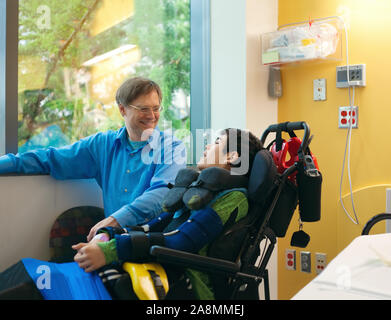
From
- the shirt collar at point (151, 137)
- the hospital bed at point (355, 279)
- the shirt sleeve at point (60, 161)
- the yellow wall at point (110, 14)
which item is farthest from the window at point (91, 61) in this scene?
the hospital bed at point (355, 279)

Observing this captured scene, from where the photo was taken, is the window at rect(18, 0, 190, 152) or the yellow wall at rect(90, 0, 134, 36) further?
the yellow wall at rect(90, 0, 134, 36)

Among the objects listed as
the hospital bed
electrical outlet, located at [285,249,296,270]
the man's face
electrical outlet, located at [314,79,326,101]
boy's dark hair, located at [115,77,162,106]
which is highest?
electrical outlet, located at [314,79,326,101]

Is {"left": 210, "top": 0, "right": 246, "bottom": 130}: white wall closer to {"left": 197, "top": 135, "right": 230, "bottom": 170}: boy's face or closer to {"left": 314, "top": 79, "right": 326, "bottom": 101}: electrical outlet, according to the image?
{"left": 314, "top": 79, "right": 326, "bottom": 101}: electrical outlet

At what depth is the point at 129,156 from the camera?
6.62 ft

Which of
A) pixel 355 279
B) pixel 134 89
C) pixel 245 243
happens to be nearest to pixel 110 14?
pixel 134 89

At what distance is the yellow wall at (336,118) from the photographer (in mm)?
2443

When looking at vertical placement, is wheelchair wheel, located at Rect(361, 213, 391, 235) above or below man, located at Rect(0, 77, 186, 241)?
below

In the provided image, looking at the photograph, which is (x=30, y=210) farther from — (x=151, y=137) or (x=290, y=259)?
(x=290, y=259)

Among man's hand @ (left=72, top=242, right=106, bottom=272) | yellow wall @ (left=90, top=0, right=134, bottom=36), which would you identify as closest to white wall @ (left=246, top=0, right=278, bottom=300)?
yellow wall @ (left=90, top=0, right=134, bottom=36)

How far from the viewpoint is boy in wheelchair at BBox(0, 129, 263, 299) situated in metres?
1.36

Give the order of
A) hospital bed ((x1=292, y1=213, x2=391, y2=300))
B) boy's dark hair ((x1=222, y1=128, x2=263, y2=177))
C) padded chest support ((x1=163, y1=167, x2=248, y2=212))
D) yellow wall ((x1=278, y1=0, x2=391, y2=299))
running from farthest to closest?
yellow wall ((x1=278, y1=0, x2=391, y2=299)) → boy's dark hair ((x1=222, y1=128, x2=263, y2=177)) → padded chest support ((x1=163, y1=167, x2=248, y2=212)) → hospital bed ((x1=292, y1=213, x2=391, y2=300))

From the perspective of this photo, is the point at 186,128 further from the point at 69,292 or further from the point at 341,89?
the point at 69,292

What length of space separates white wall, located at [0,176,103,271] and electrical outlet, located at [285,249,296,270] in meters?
1.41

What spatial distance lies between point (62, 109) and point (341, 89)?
159 cm
